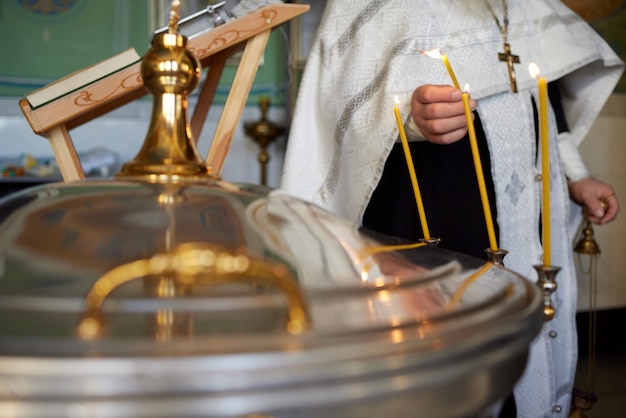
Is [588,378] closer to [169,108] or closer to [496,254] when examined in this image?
[496,254]

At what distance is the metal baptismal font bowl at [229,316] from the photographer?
338 millimetres

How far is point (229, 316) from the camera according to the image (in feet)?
1.32

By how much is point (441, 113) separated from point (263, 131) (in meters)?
2.33

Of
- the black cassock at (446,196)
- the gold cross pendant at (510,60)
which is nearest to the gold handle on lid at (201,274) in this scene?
the black cassock at (446,196)

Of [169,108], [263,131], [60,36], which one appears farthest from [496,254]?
[60,36]

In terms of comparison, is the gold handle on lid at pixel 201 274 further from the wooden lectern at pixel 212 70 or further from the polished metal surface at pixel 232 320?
the wooden lectern at pixel 212 70

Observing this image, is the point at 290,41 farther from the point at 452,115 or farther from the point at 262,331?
the point at 262,331

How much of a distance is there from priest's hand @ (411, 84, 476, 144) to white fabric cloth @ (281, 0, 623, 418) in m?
0.20

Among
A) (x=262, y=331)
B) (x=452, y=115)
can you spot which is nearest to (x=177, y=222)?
(x=262, y=331)

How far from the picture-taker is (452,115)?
127 centimetres

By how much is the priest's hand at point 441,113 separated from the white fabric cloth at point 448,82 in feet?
0.67

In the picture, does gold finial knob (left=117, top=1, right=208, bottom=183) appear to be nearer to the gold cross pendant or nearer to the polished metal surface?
the polished metal surface

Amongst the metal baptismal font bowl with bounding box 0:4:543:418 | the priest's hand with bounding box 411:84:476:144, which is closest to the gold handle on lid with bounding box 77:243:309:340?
the metal baptismal font bowl with bounding box 0:4:543:418

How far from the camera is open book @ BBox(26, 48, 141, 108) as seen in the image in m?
1.23
